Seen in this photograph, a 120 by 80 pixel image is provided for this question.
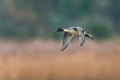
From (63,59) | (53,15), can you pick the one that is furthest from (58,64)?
(53,15)

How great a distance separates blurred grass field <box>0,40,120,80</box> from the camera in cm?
787

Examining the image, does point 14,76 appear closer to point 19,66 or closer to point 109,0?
point 19,66

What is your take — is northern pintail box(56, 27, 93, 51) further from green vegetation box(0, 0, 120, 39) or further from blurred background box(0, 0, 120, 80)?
green vegetation box(0, 0, 120, 39)

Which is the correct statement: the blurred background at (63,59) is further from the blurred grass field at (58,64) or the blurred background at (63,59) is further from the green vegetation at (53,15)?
the green vegetation at (53,15)

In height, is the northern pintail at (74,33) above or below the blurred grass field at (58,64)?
above

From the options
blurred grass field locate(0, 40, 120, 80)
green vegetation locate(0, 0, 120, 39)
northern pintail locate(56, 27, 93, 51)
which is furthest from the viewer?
green vegetation locate(0, 0, 120, 39)

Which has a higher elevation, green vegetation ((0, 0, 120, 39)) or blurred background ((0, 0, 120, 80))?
green vegetation ((0, 0, 120, 39))

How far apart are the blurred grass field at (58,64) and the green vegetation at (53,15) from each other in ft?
16.0

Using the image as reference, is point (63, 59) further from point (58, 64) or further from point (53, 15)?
point (53, 15)

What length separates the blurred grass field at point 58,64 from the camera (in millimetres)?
7867

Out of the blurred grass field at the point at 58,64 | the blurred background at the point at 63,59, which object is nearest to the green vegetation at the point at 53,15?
the blurred background at the point at 63,59

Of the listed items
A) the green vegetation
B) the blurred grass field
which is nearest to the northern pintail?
the blurred grass field

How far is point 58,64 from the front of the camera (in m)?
8.06

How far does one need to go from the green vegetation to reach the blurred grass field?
4864mm
